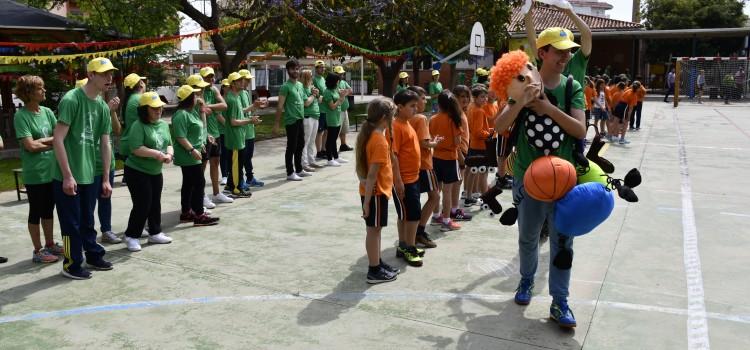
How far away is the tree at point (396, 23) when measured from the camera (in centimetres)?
1869

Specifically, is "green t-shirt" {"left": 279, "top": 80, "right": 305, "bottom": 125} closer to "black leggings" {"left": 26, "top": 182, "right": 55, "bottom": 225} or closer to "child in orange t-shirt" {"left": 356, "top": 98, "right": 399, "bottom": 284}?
"black leggings" {"left": 26, "top": 182, "right": 55, "bottom": 225}

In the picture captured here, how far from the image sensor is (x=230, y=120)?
8.40m

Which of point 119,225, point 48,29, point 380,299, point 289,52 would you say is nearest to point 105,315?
point 380,299

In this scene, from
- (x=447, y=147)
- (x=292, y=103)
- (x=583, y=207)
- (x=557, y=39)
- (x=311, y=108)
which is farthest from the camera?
(x=311, y=108)

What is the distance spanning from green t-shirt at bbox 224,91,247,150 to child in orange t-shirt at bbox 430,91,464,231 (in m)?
3.12

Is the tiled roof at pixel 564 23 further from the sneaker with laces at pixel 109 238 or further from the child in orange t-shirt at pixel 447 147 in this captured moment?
the sneaker with laces at pixel 109 238

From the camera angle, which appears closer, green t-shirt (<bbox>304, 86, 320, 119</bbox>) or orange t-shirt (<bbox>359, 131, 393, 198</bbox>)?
orange t-shirt (<bbox>359, 131, 393, 198</bbox>)

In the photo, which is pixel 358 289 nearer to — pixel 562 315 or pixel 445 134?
pixel 562 315

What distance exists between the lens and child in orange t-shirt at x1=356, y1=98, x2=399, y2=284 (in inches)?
188

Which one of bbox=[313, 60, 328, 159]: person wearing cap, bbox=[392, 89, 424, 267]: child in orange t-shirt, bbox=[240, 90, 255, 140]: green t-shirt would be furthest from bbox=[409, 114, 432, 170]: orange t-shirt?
bbox=[313, 60, 328, 159]: person wearing cap

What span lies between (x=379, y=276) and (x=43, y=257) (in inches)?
125

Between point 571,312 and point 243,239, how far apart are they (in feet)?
11.7

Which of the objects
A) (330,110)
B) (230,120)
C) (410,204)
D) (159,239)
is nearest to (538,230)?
(410,204)

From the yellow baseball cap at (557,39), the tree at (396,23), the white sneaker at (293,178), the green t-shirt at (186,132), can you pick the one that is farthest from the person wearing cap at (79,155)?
the tree at (396,23)
